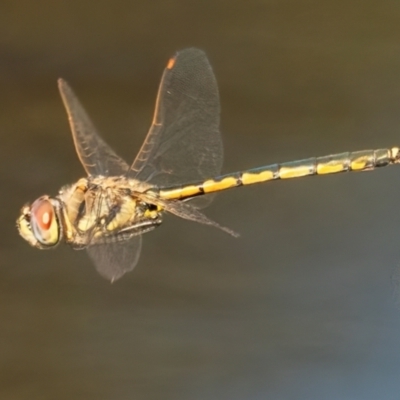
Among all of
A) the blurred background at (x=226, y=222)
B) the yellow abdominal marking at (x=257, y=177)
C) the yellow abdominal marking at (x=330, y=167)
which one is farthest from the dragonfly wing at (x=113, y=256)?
the blurred background at (x=226, y=222)

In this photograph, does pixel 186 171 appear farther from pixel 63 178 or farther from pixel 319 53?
pixel 319 53

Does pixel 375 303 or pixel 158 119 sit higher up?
pixel 158 119

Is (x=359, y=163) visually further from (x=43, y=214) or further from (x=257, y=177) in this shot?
(x=43, y=214)

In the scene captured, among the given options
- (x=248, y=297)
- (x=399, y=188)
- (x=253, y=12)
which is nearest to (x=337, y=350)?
(x=248, y=297)

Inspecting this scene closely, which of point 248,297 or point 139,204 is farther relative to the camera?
point 248,297

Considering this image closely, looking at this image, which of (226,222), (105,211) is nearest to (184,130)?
(105,211)

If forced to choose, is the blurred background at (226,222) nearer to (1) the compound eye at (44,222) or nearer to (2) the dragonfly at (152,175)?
(2) the dragonfly at (152,175)
